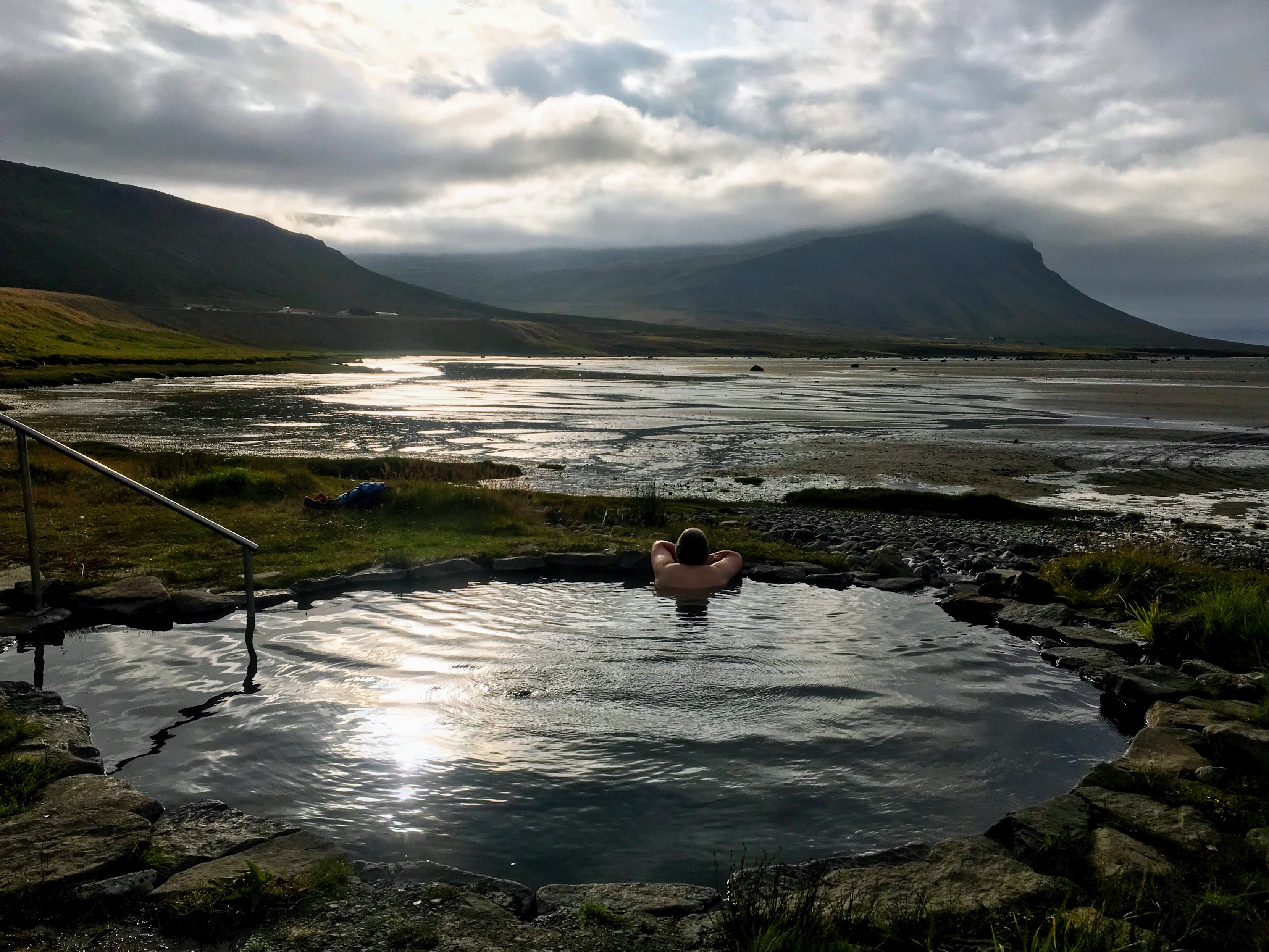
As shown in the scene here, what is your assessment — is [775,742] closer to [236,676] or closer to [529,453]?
[236,676]

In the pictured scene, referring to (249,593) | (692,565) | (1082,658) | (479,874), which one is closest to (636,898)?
(479,874)

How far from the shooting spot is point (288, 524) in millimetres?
17312

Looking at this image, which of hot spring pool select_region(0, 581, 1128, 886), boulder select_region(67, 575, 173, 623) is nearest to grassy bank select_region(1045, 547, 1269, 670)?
hot spring pool select_region(0, 581, 1128, 886)

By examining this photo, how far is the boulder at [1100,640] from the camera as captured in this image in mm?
11250

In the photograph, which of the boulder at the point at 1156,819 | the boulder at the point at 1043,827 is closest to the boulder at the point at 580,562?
the boulder at the point at 1043,827

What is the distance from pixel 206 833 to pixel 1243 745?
856 cm

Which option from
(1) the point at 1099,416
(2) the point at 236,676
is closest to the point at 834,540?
(2) the point at 236,676

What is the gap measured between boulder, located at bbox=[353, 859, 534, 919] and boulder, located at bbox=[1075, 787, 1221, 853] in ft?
14.8

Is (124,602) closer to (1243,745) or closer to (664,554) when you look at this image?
(664,554)

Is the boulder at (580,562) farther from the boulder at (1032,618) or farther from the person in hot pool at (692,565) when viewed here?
the boulder at (1032,618)

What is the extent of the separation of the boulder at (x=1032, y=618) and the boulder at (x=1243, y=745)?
438 centimetres

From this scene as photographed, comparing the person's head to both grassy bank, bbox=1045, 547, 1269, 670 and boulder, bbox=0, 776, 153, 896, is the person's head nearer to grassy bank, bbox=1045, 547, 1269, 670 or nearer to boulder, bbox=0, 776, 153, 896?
grassy bank, bbox=1045, 547, 1269, 670

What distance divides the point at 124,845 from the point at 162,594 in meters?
7.15

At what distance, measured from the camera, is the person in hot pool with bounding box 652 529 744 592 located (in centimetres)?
1423
